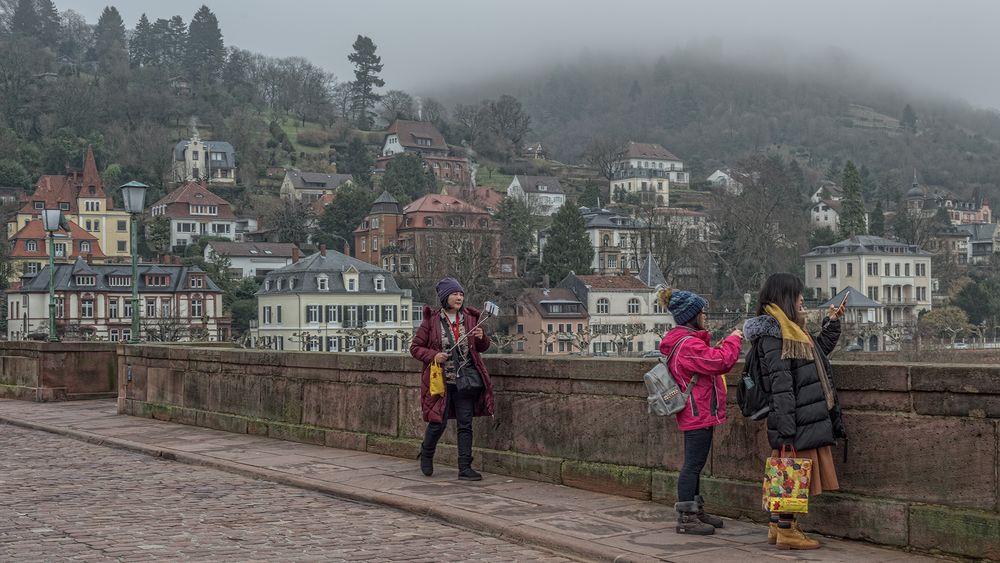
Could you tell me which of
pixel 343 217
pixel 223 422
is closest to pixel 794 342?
pixel 223 422

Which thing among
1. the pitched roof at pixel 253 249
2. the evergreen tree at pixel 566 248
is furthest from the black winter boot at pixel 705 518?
the pitched roof at pixel 253 249

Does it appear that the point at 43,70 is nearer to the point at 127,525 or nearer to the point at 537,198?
the point at 537,198

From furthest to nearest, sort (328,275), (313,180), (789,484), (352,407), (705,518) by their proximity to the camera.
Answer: (313,180)
(328,275)
(352,407)
(705,518)
(789,484)

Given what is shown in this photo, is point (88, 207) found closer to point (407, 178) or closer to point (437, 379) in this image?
point (407, 178)

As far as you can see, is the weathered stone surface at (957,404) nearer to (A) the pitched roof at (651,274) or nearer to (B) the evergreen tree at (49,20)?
(A) the pitched roof at (651,274)

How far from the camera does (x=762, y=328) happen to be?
7355mm

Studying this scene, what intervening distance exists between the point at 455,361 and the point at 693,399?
292 centimetres

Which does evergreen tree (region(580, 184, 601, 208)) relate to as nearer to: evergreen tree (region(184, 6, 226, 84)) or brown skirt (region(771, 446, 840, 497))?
evergreen tree (region(184, 6, 226, 84))

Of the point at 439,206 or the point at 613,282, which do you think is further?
the point at 439,206

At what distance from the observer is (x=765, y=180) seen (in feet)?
425

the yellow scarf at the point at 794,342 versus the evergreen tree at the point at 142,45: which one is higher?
the evergreen tree at the point at 142,45

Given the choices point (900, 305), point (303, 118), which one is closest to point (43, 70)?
point (303, 118)

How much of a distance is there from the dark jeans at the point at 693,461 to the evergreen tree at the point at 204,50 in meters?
177

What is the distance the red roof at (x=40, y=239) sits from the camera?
103 meters
